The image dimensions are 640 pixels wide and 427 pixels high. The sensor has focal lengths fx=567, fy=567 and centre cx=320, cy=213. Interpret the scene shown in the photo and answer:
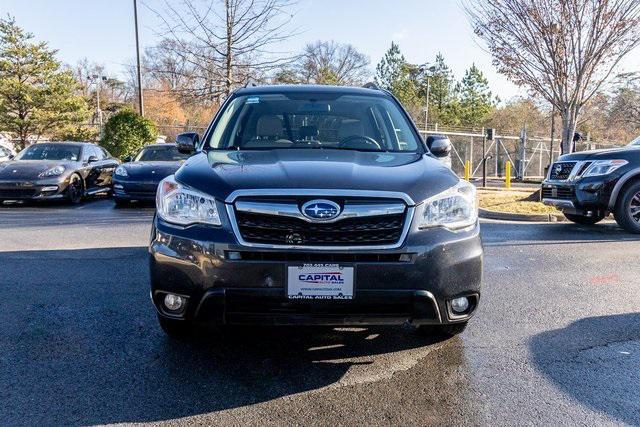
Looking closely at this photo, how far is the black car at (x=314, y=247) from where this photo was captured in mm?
2885

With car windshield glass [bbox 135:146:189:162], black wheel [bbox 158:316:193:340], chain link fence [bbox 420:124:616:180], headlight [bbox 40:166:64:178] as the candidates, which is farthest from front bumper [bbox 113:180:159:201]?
chain link fence [bbox 420:124:616:180]

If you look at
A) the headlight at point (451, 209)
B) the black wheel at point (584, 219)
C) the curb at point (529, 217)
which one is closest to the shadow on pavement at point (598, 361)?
the headlight at point (451, 209)

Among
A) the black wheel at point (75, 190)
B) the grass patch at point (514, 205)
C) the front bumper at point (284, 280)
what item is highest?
the front bumper at point (284, 280)

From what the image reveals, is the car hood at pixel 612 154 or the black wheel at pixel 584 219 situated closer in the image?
the car hood at pixel 612 154

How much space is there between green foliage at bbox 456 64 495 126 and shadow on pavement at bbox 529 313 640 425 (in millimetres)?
63248

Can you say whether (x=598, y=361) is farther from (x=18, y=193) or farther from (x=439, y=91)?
(x=439, y=91)

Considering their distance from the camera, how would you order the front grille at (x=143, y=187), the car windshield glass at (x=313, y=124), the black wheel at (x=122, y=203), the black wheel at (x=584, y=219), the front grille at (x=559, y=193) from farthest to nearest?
the black wheel at (x=122, y=203), the front grille at (x=143, y=187), the black wheel at (x=584, y=219), the front grille at (x=559, y=193), the car windshield glass at (x=313, y=124)

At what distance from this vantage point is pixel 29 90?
27.2 meters

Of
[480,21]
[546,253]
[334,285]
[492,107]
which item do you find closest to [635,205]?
[546,253]

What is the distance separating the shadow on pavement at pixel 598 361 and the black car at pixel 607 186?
4.83 meters

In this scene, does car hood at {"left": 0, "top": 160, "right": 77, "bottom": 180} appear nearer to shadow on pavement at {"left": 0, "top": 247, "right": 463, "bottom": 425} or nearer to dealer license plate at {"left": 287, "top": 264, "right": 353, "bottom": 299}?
shadow on pavement at {"left": 0, "top": 247, "right": 463, "bottom": 425}

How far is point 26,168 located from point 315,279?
10.6 meters

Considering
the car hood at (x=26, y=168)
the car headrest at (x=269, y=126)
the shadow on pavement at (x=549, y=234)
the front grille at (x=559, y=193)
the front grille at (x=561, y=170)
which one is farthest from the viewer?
the car hood at (x=26, y=168)

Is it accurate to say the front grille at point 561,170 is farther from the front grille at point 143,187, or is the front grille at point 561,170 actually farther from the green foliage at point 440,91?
the green foliage at point 440,91
